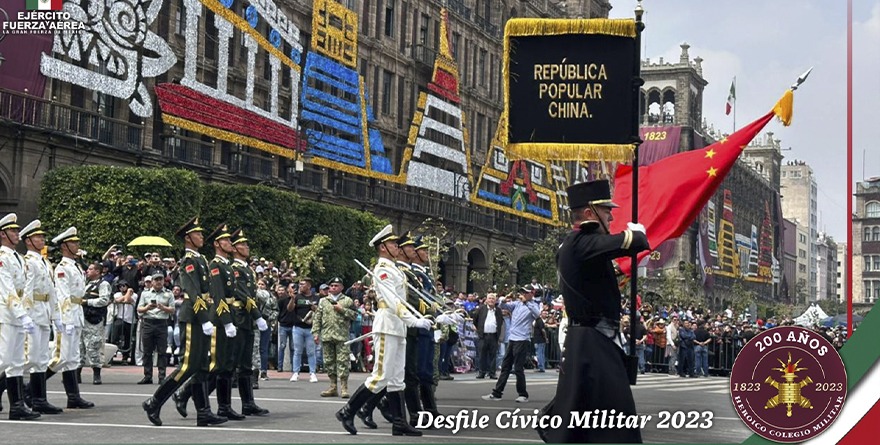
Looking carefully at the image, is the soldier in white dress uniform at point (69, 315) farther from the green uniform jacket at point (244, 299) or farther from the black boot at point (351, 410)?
the black boot at point (351, 410)

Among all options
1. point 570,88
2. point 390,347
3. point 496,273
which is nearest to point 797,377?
point 570,88

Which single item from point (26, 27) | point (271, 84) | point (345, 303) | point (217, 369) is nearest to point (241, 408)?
point (217, 369)

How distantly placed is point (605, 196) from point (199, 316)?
5.83 m

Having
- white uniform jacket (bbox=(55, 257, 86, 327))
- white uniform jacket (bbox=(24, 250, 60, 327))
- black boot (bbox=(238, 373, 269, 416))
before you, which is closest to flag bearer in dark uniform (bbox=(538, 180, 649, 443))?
black boot (bbox=(238, 373, 269, 416))

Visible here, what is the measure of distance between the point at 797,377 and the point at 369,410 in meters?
5.53

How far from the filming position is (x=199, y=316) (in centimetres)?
1222

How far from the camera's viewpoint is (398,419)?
38.7 ft

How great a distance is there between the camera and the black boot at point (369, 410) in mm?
11965

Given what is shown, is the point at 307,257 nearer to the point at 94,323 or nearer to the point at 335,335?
the point at 94,323

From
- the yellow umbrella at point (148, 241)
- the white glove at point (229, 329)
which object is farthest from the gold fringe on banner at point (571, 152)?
the yellow umbrella at point (148, 241)

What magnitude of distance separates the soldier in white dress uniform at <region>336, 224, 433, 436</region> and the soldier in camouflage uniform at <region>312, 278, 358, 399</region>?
484 cm

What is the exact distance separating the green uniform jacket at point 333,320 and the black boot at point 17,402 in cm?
576

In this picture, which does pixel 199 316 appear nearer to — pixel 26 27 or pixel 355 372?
pixel 355 372

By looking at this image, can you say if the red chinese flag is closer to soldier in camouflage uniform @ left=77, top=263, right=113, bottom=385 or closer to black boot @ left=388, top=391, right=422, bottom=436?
black boot @ left=388, top=391, right=422, bottom=436
